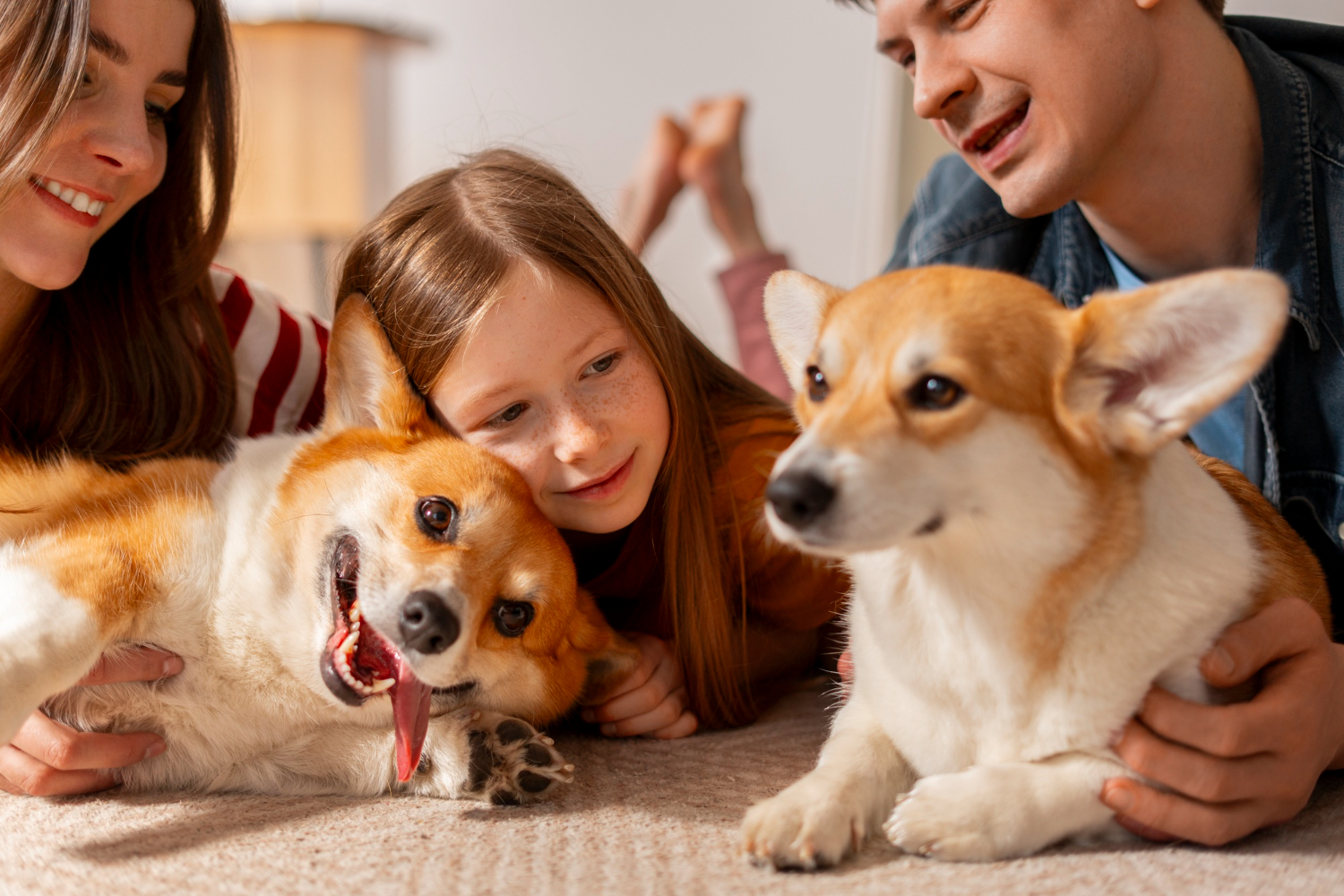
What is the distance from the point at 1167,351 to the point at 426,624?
2.79 ft

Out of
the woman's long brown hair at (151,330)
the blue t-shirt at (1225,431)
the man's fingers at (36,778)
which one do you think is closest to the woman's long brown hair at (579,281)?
the woman's long brown hair at (151,330)

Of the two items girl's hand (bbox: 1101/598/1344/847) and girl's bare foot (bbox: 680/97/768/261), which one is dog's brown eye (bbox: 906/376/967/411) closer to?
girl's hand (bbox: 1101/598/1344/847)

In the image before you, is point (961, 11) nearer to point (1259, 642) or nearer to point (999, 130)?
point (999, 130)

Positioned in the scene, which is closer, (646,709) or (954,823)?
(954,823)

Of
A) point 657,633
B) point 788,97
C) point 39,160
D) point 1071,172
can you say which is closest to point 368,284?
point 39,160

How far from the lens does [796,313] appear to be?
1.30m

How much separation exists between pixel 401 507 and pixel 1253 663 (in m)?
1.01

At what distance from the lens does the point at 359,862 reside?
3.66ft

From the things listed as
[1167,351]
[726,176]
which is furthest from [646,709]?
[726,176]

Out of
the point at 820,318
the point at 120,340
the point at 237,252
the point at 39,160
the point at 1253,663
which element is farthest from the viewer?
the point at 237,252

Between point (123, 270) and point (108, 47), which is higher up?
point (108, 47)

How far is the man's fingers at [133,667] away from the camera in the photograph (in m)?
1.31

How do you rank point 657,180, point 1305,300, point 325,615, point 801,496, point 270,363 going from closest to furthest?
point 801,496
point 325,615
point 1305,300
point 270,363
point 657,180

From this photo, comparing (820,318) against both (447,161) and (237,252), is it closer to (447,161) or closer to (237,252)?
(447,161)
